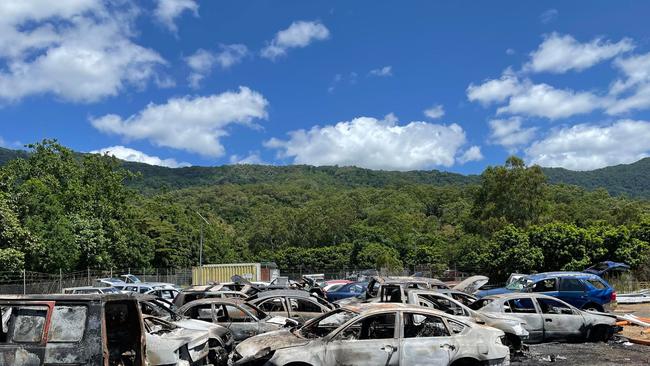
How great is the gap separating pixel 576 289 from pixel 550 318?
4807 millimetres

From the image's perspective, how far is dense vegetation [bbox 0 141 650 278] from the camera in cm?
3938

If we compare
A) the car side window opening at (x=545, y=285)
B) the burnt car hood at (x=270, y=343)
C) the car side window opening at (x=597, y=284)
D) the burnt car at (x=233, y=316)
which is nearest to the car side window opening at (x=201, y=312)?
the burnt car at (x=233, y=316)

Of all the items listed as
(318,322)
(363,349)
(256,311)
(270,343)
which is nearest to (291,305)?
(256,311)

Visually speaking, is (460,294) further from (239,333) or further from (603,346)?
(239,333)

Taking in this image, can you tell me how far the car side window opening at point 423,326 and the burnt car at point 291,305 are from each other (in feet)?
16.1

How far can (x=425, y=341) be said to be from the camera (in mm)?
9016

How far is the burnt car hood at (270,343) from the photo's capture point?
9023mm

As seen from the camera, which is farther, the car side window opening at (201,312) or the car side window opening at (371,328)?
the car side window opening at (201,312)

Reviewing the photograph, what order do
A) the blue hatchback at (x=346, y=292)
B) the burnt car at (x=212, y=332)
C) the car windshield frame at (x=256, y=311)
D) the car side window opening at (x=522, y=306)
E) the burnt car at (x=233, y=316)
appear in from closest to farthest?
1. the burnt car at (x=212, y=332)
2. the burnt car at (x=233, y=316)
3. the car windshield frame at (x=256, y=311)
4. the car side window opening at (x=522, y=306)
5. the blue hatchback at (x=346, y=292)

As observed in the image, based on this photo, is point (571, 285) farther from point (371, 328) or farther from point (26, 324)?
point (26, 324)

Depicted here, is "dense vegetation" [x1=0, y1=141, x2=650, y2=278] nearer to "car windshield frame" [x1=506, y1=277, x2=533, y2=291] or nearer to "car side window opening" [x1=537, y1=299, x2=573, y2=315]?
"car windshield frame" [x1=506, y1=277, x2=533, y2=291]

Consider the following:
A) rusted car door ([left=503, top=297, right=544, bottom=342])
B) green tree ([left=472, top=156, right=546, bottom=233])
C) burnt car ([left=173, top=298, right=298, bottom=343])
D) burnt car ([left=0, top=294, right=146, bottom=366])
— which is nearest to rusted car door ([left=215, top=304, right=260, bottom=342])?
burnt car ([left=173, top=298, right=298, bottom=343])

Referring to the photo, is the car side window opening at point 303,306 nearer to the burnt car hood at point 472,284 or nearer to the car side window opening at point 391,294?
the car side window opening at point 391,294

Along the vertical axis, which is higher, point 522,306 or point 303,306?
point 303,306
